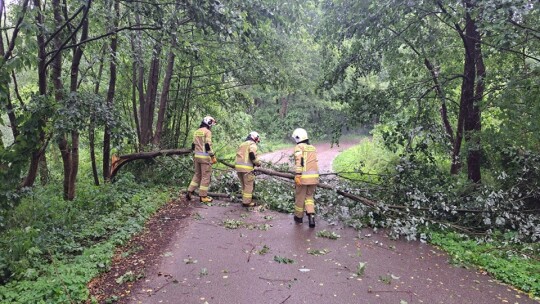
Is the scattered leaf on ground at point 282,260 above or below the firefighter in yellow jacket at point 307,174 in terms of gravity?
below

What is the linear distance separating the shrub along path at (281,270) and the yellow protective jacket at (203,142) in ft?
6.62

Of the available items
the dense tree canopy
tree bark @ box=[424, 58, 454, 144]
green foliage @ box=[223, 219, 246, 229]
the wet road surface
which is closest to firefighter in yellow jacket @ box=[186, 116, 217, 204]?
the dense tree canopy

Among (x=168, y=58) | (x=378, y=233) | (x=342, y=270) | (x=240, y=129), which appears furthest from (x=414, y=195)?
(x=240, y=129)

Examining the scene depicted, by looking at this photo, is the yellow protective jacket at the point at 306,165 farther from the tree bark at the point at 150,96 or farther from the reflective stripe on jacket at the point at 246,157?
the tree bark at the point at 150,96

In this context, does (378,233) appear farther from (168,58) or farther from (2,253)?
(168,58)

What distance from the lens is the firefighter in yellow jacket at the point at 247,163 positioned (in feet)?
29.5

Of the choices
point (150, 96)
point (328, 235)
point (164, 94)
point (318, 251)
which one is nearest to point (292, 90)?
point (164, 94)

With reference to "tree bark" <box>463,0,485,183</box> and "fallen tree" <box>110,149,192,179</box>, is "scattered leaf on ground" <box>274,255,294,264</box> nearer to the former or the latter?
"fallen tree" <box>110,149,192,179</box>

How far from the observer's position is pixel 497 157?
9062 mm

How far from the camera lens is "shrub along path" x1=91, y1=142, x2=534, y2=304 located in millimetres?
4652

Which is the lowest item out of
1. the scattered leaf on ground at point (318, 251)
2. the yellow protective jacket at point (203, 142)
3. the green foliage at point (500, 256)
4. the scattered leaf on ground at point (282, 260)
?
the green foliage at point (500, 256)

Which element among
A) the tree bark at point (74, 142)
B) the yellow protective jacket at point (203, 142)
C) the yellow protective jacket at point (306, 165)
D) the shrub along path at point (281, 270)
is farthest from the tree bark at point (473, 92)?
the tree bark at point (74, 142)

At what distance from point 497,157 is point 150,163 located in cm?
909

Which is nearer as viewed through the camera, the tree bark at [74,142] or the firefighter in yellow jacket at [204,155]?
the tree bark at [74,142]
